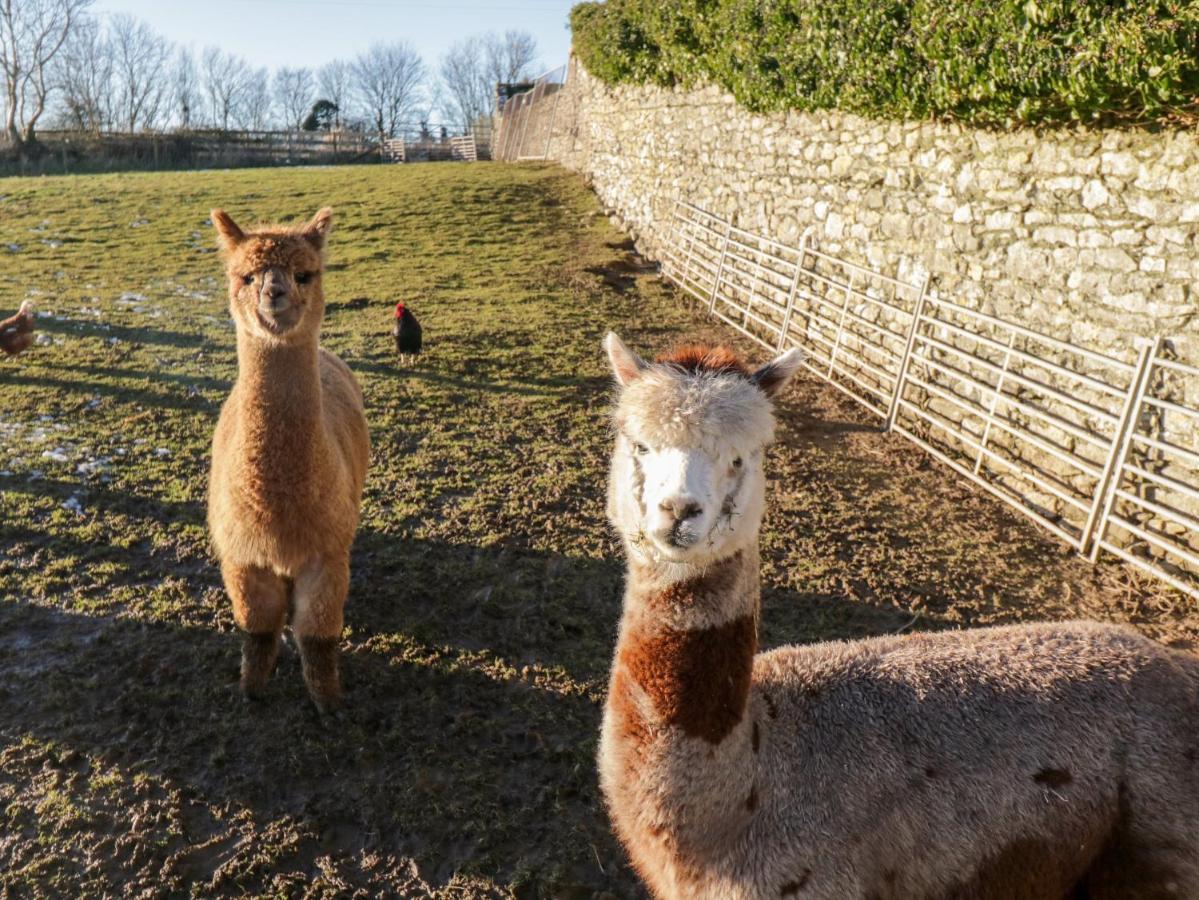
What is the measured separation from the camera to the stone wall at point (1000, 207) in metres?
5.26

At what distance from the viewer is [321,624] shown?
148 inches

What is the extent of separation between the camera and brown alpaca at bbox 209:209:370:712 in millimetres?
3580

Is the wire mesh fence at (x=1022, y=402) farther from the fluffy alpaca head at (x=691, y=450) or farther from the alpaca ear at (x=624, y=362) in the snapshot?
the alpaca ear at (x=624, y=362)

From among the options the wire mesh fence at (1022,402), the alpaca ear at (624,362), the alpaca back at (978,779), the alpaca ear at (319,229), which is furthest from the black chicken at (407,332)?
the alpaca back at (978,779)

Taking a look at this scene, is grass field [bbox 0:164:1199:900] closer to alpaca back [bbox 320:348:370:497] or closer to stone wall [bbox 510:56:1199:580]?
alpaca back [bbox 320:348:370:497]

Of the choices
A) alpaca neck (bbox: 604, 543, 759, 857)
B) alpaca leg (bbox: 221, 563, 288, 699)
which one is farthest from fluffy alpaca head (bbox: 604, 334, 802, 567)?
alpaca leg (bbox: 221, 563, 288, 699)

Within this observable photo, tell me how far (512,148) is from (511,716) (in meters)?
31.1

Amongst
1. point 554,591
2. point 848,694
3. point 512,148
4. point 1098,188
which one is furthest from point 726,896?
point 512,148

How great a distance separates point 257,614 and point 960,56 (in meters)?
6.86

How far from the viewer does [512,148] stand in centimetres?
3167

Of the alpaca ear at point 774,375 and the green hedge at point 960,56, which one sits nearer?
the alpaca ear at point 774,375

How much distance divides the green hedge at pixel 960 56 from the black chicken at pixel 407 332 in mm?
5579

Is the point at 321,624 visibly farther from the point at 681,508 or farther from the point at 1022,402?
the point at 1022,402

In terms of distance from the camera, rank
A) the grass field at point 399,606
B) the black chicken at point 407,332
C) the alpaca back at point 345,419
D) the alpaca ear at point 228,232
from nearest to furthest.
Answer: the grass field at point 399,606 → the alpaca ear at point 228,232 → the alpaca back at point 345,419 → the black chicken at point 407,332
